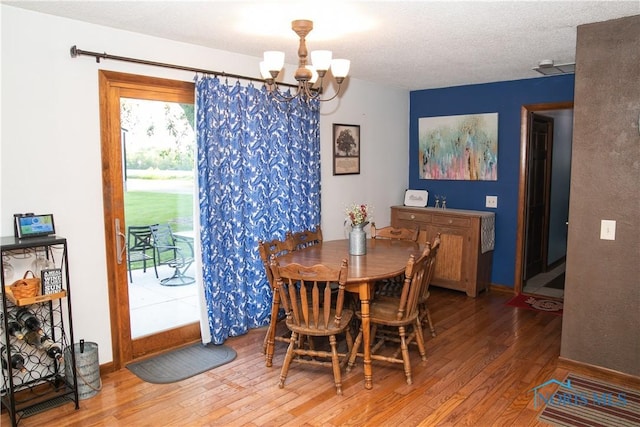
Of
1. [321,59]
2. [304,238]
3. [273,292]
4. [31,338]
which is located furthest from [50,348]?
[321,59]

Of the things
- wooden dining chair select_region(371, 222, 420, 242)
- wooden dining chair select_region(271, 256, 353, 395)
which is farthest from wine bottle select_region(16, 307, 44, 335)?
wooden dining chair select_region(371, 222, 420, 242)

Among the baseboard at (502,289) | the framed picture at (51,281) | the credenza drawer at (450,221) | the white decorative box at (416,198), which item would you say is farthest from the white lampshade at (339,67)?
Result: the baseboard at (502,289)

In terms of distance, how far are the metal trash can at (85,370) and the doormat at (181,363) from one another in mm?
320

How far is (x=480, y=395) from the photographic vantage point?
10.1 ft

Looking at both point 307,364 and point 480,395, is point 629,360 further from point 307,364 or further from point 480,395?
point 307,364

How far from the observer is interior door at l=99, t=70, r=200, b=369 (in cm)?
329

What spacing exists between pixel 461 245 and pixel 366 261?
2.10 metres

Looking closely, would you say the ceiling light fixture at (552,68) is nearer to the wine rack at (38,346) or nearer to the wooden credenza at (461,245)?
the wooden credenza at (461,245)

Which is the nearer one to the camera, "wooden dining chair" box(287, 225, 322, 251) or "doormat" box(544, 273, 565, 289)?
"wooden dining chair" box(287, 225, 322, 251)

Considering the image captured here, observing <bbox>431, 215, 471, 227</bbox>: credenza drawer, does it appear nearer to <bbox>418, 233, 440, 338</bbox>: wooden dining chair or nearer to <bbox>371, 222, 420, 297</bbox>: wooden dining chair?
<bbox>371, 222, 420, 297</bbox>: wooden dining chair

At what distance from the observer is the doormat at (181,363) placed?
3.36 m

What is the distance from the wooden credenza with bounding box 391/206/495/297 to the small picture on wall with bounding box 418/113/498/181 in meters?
0.51

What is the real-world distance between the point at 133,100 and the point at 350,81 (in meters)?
2.45

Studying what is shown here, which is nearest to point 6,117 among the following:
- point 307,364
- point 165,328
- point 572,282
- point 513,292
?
point 165,328
